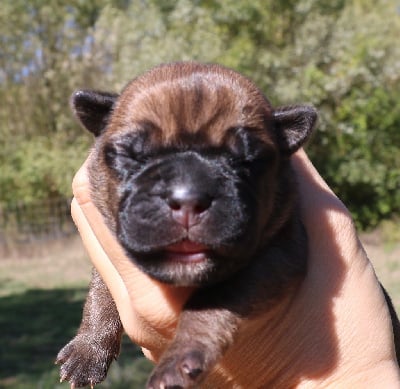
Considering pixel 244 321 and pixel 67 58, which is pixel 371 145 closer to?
pixel 67 58

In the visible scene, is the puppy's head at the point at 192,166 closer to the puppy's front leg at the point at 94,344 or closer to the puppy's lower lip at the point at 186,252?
the puppy's lower lip at the point at 186,252

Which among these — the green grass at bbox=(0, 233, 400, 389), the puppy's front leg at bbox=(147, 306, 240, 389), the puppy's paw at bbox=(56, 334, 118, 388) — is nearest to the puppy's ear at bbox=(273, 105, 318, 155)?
the puppy's front leg at bbox=(147, 306, 240, 389)

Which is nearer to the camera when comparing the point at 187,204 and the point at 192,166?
the point at 187,204

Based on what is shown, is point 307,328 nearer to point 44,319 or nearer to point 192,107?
point 192,107

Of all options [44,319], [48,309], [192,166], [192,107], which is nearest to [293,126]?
[192,107]

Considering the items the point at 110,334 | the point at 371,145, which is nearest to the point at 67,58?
the point at 371,145
